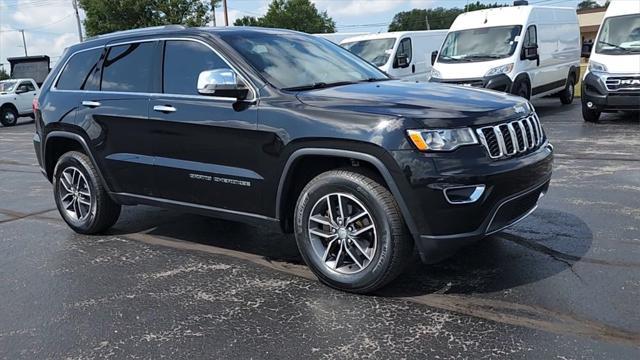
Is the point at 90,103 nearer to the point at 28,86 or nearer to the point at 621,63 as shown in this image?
the point at 621,63

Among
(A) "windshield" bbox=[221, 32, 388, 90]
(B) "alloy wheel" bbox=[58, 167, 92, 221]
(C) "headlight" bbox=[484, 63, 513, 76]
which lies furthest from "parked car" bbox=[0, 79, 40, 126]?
(A) "windshield" bbox=[221, 32, 388, 90]

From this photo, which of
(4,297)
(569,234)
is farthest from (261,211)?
(569,234)

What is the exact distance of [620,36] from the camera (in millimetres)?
11805

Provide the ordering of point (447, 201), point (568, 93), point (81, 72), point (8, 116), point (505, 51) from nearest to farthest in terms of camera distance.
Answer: point (447, 201) < point (81, 72) < point (505, 51) < point (568, 93) < point (8, 116)

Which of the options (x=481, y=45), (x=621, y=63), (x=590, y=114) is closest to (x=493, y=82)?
(x=481, y=45)

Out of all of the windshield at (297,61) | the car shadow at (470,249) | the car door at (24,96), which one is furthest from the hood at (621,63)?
the car door at (24,96)

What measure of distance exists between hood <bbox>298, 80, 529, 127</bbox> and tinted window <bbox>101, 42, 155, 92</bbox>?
1.63 metres

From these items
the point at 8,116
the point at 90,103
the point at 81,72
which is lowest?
the point at 8,116

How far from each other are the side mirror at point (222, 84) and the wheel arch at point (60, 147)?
172 cm

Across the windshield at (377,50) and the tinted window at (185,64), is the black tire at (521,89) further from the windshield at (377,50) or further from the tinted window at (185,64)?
the tinted window at (185,64)

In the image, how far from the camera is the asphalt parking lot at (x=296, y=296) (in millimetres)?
3375

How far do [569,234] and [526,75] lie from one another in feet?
29.5

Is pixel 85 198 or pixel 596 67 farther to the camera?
pixel 596 67

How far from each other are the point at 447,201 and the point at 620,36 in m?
10.1
